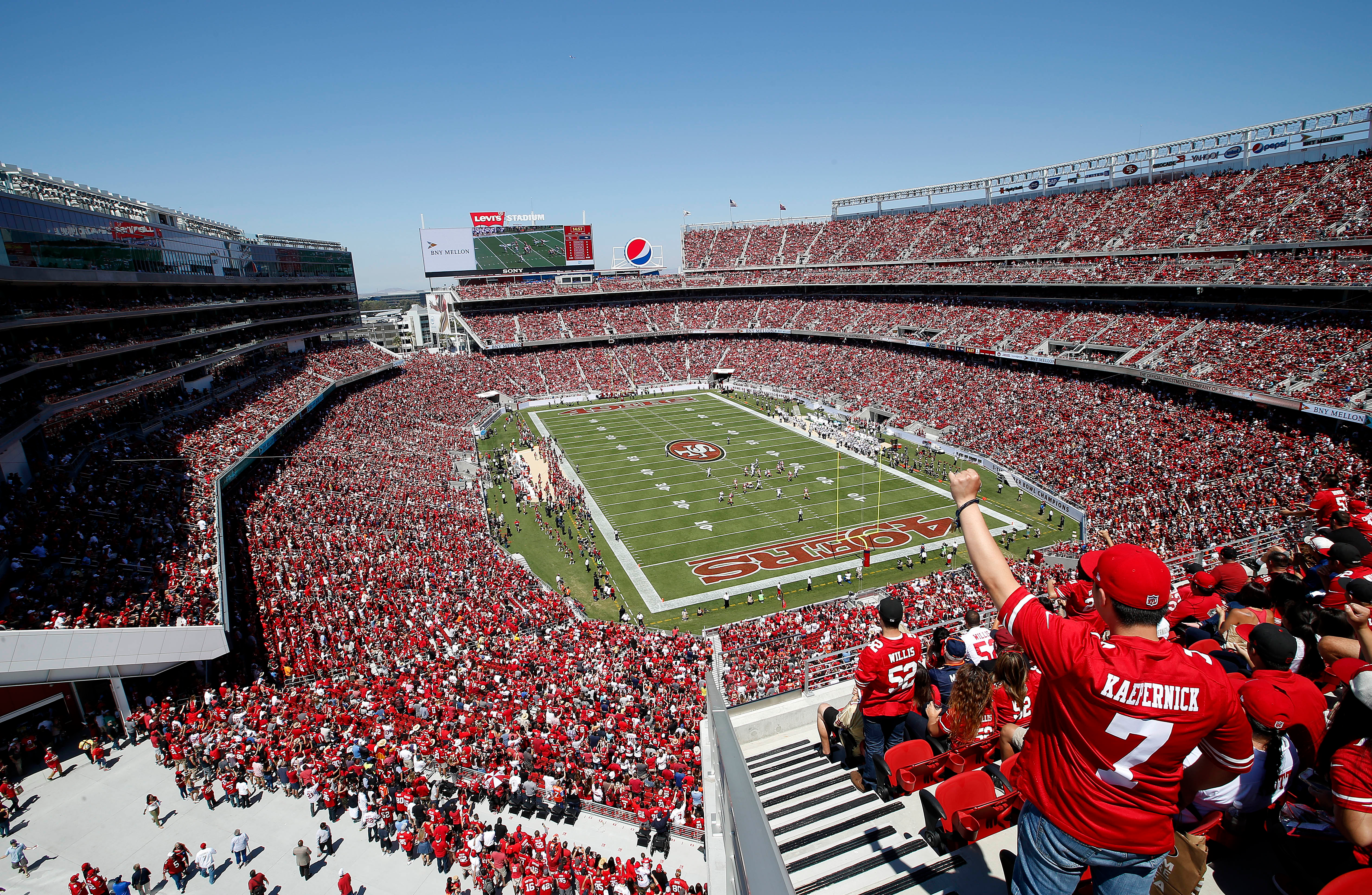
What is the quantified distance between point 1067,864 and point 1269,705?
153 centimetres

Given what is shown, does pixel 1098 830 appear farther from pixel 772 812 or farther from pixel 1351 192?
pixel 1351 192

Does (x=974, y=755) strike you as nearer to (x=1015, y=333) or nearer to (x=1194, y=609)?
(x=1194, y=609)

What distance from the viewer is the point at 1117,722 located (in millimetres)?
2182

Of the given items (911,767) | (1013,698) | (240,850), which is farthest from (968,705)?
(240,850)

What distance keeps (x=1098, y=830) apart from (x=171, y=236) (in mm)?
37190

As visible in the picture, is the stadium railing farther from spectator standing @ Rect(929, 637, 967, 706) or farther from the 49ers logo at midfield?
the 49ers logo at midfield

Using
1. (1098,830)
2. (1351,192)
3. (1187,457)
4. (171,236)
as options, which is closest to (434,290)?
(171,236)

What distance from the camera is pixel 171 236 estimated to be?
28.9 m

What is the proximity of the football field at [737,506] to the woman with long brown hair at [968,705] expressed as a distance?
17.6 m

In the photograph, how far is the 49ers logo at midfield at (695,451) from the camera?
1437 inches

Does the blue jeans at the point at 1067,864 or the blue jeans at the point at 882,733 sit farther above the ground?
the blue jeans at the point at 1067,864

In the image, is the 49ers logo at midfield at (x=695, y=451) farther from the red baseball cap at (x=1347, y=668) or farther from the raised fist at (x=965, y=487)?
the raised fist at (x=965, y=487)

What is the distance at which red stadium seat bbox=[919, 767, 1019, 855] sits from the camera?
12.3 feet

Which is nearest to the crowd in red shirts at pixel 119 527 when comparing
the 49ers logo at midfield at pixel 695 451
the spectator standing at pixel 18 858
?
the spectator standing at pixel 18 858
